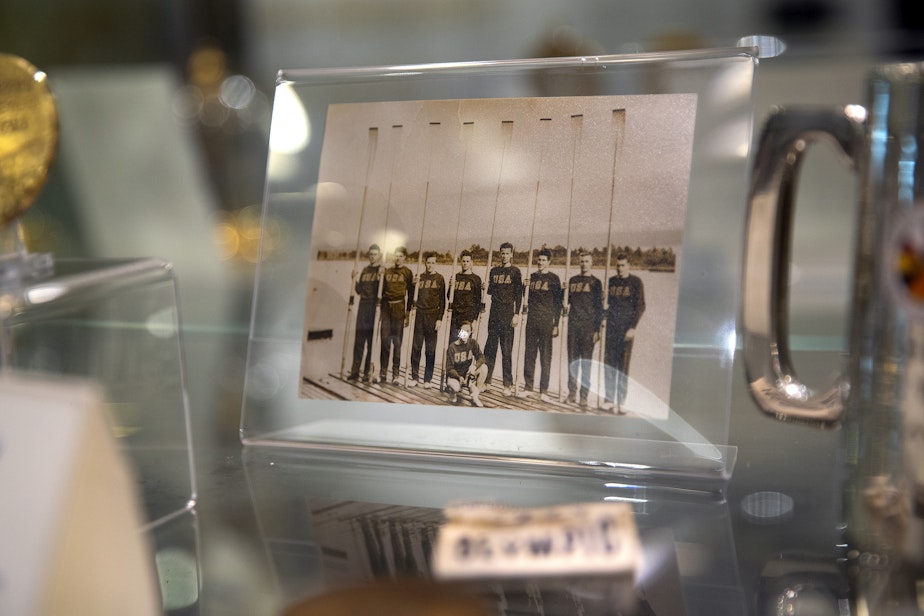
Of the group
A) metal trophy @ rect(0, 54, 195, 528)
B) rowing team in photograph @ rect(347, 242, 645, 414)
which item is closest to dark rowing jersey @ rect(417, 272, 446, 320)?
rowing team in photograph @ rect(347, 242, 645, 414)

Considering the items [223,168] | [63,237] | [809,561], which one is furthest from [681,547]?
[223,168]

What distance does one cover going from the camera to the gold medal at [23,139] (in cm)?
49

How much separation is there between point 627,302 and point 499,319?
64mm

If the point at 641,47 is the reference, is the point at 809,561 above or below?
below

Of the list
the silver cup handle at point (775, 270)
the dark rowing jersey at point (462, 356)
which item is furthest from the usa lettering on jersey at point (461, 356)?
the silver cup handle at point (775, 270)

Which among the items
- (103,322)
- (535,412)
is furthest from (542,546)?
(103,322)

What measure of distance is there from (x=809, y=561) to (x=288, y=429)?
0.94 ft

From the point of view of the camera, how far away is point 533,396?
486 mm

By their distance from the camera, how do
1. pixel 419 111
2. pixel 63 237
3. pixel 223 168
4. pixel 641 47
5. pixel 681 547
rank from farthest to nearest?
1. pixel 223 168
2. pixel 641 47
3. pixel 63 237
4. pixel 419 111
5. pixel 681 547

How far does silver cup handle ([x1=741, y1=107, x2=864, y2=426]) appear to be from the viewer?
0.45m

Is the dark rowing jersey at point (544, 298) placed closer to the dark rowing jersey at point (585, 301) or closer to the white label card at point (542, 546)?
the dark rowing jersey at point (585, 301)

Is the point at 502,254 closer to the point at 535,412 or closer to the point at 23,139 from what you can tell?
the point at 535,412

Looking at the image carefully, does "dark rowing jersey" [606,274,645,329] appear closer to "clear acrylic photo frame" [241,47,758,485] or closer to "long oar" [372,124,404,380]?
"clear acrylic photo frame" [241,47,758,485]

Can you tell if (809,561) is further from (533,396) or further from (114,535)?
(114,535)
